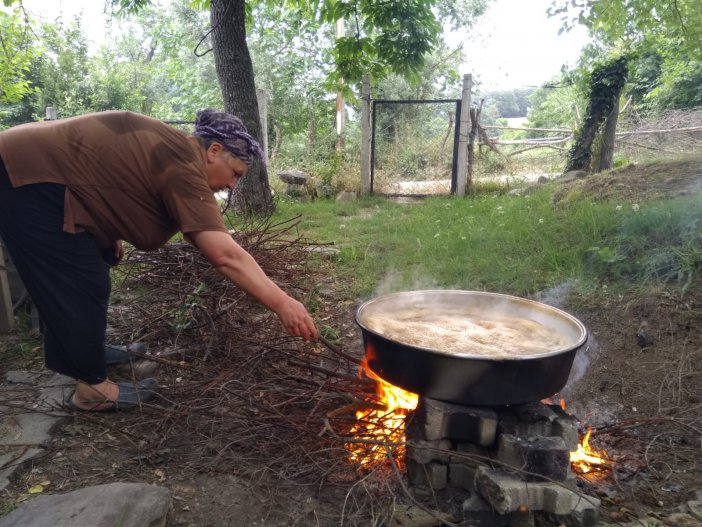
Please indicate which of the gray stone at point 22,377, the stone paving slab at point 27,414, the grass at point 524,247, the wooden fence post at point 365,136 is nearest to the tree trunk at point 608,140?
the grass at point 524,247

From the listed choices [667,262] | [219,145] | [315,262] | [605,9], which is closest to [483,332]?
[219,145]

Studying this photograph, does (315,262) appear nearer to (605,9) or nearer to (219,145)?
(219,145)

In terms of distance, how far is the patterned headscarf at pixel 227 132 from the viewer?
7.61ft

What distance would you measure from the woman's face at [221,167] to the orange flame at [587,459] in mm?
2152

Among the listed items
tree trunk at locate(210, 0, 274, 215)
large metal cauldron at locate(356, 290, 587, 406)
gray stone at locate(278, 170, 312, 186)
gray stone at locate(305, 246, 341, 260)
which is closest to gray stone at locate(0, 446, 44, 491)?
large metal cauldron at locate(356, 290, 587, 406)

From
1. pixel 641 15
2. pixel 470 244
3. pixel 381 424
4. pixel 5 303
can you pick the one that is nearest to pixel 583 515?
pixel 381 424

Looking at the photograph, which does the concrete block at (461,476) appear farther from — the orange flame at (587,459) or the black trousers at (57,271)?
the black trousers at (57,271)

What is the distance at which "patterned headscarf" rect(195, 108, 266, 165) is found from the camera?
91.4 inches

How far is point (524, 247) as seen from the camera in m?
5.16

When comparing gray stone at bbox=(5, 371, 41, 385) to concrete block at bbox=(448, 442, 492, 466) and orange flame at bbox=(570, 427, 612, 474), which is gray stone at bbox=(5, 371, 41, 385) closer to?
concrete block at bbox=(448, 442, 492, 466)

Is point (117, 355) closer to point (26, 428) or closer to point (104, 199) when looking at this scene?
point (26, 428)

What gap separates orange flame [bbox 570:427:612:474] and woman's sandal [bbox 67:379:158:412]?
2.34 meters

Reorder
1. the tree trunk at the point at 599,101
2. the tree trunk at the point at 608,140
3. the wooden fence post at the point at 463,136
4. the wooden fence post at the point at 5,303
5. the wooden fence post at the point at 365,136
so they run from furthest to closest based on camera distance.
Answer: the wooden fence post at the point at 365,136
the wooden fence post at the point at 463,136
the tree trunk at the point at 599,101
the tree trunk at the point at 608,140
the wooden fence post at the point at 5,303

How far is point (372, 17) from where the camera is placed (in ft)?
22.6
